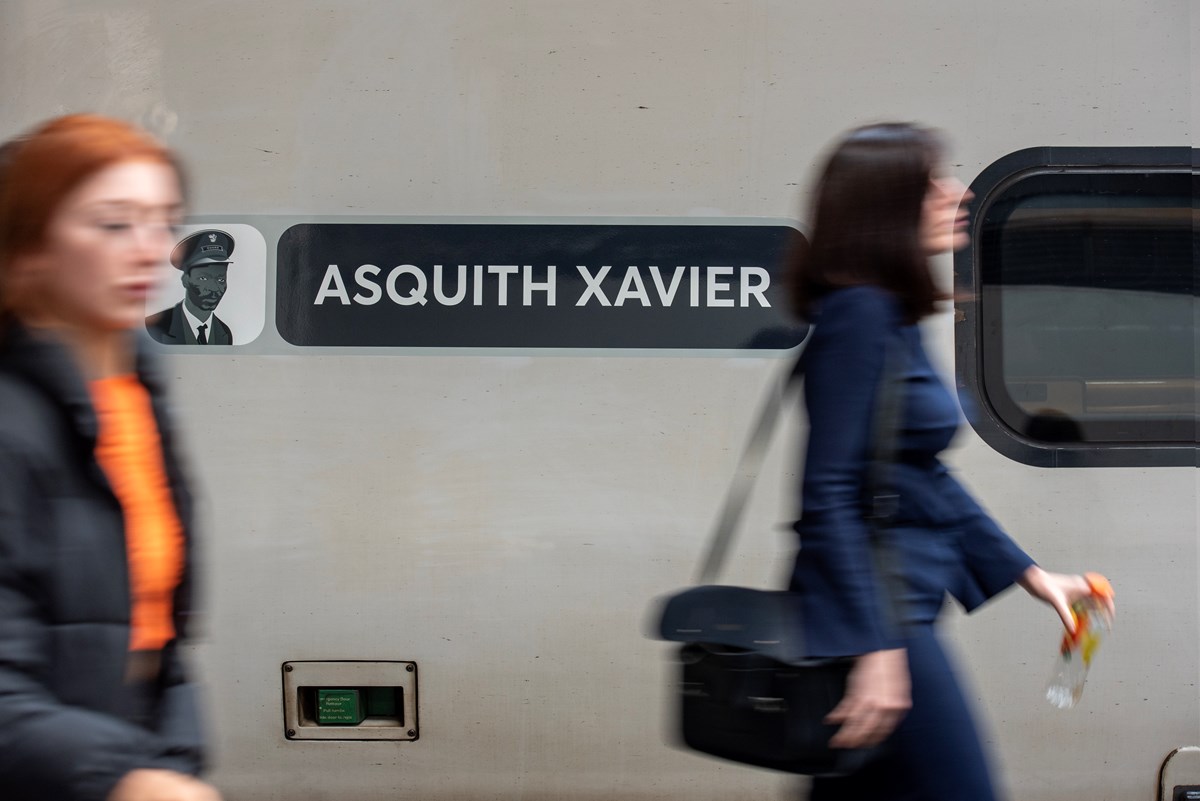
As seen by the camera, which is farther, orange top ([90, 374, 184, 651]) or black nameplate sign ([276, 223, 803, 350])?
black nameplate sign ([276, 223, 803, 350])

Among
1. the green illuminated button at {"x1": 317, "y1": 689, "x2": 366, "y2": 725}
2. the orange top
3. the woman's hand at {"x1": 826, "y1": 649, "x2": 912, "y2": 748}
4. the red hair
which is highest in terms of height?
the red hair

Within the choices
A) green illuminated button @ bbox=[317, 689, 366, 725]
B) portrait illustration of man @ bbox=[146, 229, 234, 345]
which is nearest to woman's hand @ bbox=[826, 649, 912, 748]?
green illuminated button @ bbox=[317, 689, 366, 725]

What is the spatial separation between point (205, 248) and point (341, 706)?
43.3 inches

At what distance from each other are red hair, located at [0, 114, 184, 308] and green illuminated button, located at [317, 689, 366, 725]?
158 centimetres

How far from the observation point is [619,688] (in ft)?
8.45

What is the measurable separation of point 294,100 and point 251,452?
2.68ft

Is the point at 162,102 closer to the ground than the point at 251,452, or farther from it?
farther from it

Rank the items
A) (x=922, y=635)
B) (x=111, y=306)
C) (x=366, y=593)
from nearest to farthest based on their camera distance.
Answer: (x=111, y=306)
(x=922, y=635)
(x=366, y=593)

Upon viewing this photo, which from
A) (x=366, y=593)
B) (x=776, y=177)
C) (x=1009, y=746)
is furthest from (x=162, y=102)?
(x=1009, y=746)

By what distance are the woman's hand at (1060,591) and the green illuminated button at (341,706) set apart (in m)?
1.50

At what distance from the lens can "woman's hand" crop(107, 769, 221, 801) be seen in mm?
1084

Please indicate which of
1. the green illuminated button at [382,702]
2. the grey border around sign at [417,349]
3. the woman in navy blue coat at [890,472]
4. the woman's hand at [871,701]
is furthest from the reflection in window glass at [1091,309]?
the green illuminated button at [382,702]

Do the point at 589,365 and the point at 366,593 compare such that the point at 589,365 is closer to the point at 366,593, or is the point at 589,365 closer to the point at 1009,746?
the point at 366,593

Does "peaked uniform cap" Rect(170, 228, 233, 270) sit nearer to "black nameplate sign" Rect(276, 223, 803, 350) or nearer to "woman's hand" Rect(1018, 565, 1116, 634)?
"black nameplate sign" Rect(276, 223, 803, 350)
